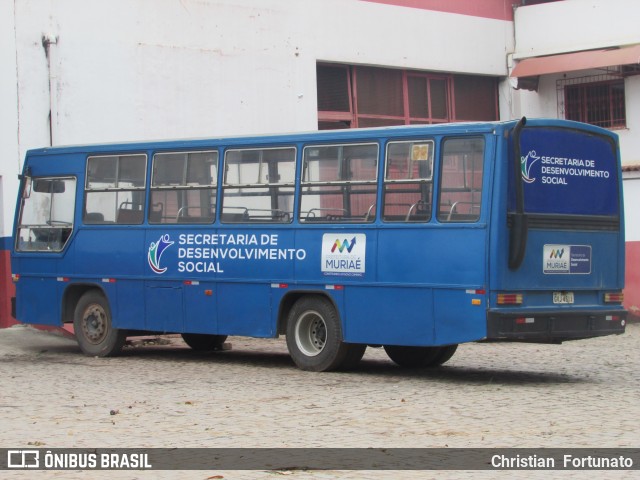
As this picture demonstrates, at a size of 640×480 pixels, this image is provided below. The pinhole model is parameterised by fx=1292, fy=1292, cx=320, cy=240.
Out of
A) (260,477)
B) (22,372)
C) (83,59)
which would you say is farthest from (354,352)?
(83,59)

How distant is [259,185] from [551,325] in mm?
4199

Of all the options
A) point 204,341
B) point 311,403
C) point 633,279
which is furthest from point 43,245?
point 633,279

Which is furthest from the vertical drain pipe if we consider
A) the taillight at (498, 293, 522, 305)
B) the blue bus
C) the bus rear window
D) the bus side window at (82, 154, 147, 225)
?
the taillight at (498, 293, 522, 305)

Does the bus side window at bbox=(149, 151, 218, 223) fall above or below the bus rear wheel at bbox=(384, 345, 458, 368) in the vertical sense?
above

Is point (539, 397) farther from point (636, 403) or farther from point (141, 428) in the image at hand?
point (141, 428)

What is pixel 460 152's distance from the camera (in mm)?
A: 14180

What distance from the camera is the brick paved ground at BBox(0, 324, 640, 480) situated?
10.0 m

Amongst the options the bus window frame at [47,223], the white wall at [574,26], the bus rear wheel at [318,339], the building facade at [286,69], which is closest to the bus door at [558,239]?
the bus rear wheel at [318,339]

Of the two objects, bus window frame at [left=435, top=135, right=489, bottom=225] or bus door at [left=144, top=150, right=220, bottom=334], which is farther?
bus door at [left=144, top=150, right=220, bottom=334]

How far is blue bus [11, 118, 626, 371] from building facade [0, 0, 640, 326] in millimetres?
4051

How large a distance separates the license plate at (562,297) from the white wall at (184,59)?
10689 millimetres

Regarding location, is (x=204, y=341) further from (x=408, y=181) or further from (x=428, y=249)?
(x=428, y=249)

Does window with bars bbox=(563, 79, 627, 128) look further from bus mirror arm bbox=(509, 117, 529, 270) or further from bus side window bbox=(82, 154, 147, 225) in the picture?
bus mirror arm bbox=(509, 117, 529, 270)

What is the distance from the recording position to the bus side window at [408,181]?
14453mm
